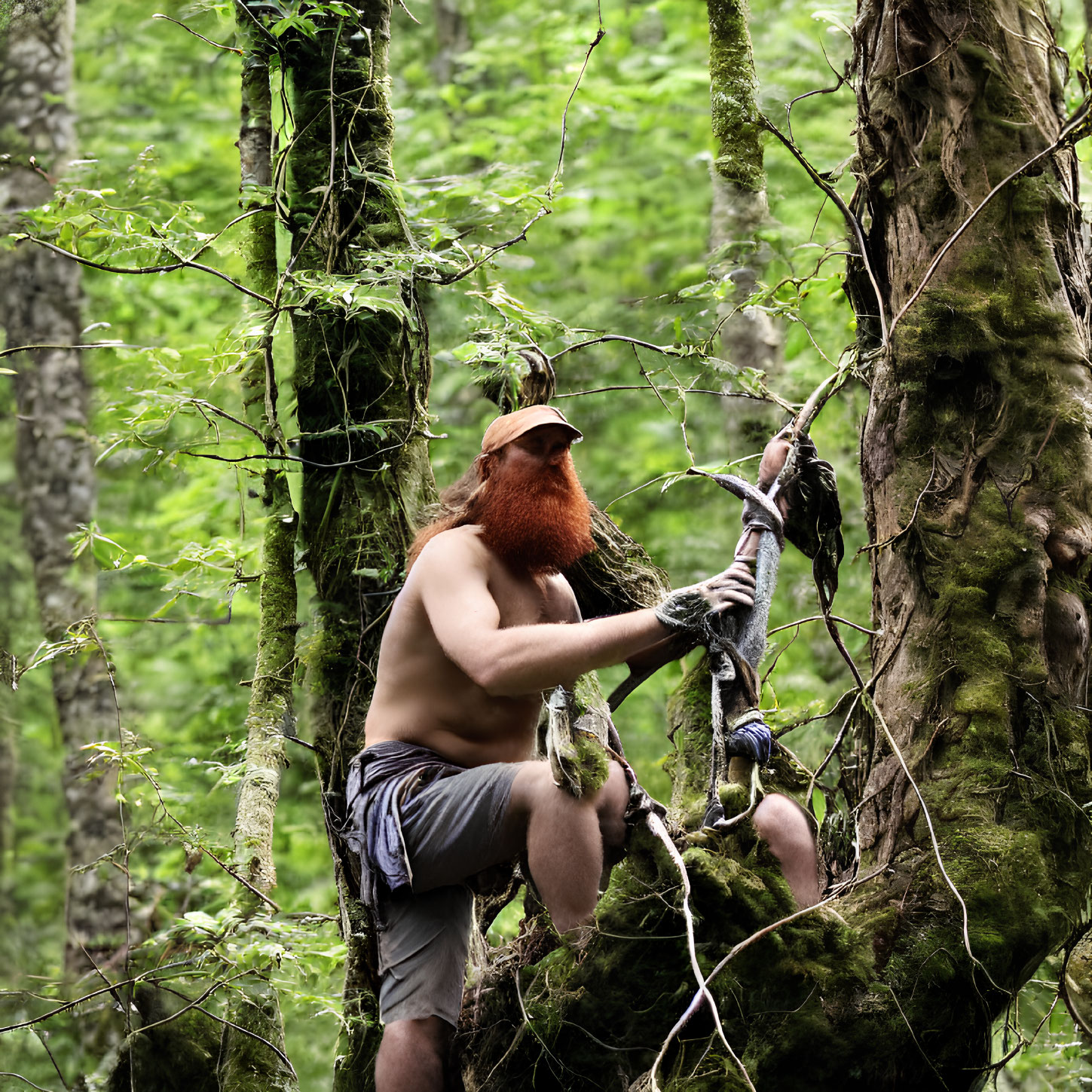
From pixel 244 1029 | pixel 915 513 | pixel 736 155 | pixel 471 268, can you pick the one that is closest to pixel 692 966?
pixel 915 513

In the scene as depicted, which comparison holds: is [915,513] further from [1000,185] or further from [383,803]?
[383,803]

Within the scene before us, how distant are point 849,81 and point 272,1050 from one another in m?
4.21

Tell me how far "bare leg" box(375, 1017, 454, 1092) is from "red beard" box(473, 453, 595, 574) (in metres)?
1.37

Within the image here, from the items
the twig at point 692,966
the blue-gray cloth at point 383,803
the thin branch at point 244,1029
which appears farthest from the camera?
the thin branch at point 244,1029

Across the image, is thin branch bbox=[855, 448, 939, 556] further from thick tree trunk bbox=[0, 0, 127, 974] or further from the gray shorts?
thick tree trunk bbox=[0, 0, 127, 974]

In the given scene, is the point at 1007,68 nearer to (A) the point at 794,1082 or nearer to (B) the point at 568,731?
(B) the point at 568,731

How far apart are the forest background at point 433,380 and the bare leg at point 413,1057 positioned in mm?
928

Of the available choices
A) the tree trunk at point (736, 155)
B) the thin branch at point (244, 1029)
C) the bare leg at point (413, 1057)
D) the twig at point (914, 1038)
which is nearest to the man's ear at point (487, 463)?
the bare leg at point (413, 1057)

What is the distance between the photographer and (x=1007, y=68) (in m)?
3.67

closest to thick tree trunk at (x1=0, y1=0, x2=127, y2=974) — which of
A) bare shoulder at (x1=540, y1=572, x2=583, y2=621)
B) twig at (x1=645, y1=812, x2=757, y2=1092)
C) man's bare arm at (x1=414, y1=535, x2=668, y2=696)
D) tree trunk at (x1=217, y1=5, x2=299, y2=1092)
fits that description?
tree trunk at (x1=217, y1=5, x2=299, y2=1092)

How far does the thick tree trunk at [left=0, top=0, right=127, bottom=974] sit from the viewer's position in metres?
5.96

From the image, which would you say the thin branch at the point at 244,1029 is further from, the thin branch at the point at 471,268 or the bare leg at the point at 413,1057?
the thin branch at the point at 471,268

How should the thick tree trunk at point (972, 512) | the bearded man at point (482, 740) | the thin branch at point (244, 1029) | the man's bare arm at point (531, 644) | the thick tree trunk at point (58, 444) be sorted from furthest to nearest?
the thick tree trunk at point (58, 444)
the thin branch at point (244, 1029)
the thick tree trunk at point (972, 512)
the bearded man at point (482, 740)
the man's bare arm at point (531, 644)

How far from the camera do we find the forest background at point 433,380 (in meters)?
4.40
